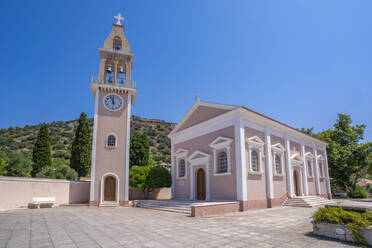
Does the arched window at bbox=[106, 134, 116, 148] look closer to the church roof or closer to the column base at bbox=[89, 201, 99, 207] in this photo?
the column base at bbox=[89, 201, 99, 207]

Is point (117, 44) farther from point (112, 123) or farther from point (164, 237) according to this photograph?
point (164, 237)

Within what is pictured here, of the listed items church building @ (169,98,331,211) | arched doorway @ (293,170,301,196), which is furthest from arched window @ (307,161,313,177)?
arched doorway @ (293,170,301,196)

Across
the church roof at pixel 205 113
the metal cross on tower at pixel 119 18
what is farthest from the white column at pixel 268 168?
the metal cross on tower at pixel 119 18

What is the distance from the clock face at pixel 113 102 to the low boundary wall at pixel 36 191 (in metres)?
6.69

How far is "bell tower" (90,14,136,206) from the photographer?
17.8m

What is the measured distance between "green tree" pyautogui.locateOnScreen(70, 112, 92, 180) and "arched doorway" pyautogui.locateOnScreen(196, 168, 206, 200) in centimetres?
1497

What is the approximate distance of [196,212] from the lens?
11.0 m

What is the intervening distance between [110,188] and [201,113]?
9.43 m

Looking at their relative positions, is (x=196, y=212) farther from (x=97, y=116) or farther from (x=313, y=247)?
(x=97, y=116)

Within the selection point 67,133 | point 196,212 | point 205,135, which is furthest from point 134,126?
point 196,212

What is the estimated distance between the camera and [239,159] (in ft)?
45.0

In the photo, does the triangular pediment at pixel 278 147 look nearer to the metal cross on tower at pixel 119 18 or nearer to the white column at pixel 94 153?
the white column at pixel 94 153

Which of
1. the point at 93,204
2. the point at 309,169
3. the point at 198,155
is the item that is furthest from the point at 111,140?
the point at 309,169

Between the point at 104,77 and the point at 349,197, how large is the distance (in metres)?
28.7
